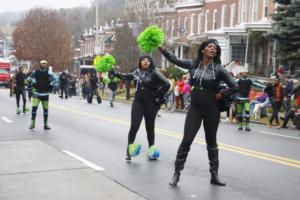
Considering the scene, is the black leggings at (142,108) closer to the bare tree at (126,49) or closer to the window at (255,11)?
the window at (255,11)

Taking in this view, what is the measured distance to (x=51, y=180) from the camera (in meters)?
8.05

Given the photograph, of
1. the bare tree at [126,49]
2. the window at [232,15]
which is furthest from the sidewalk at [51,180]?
the bare tree at [126,49]

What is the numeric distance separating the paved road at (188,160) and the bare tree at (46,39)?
201 feet

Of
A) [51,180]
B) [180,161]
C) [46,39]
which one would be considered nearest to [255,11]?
[180,161]

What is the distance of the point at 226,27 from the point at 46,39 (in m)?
A: 42.4

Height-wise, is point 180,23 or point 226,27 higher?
point 180,23

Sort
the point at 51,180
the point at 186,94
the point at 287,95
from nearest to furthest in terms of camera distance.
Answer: the point at 51,180, the point at 287,95, the point at 186,94

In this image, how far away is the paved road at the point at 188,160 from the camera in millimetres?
7617

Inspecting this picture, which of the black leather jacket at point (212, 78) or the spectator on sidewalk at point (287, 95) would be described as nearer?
the black leather jacket at point (212, 78)

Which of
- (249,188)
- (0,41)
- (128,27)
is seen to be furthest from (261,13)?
(0,41)

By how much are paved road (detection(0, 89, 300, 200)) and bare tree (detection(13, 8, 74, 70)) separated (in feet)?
201

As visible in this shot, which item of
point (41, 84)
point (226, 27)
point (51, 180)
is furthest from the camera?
point (226, 27)

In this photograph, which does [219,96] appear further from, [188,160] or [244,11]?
[244,11]

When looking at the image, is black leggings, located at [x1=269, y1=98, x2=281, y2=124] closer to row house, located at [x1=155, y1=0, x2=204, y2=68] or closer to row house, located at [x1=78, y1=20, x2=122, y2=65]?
row house, located at [x1=155, y1=0, x2=204, y2=68]
